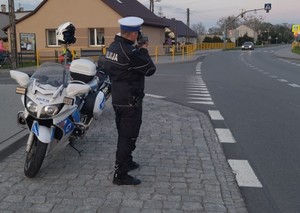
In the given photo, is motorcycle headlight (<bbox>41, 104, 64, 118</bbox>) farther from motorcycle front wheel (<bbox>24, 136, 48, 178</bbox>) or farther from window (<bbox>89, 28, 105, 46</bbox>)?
window (<bbox>89, 28, 105, 46</bbox>)

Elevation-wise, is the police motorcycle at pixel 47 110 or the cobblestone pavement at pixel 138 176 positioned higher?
the police motorcycle at pixel 47 110

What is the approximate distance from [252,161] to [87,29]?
1251 inches

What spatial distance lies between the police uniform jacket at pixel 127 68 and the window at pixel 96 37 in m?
32.1

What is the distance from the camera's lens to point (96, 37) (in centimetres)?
3656

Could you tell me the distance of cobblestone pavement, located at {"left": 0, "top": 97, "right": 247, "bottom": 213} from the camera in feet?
14.0

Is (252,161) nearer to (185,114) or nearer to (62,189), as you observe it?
(62,189)

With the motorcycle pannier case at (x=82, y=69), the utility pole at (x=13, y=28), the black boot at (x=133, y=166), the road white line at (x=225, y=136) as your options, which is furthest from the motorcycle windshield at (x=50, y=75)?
the utility pole at (x=13, y=28)

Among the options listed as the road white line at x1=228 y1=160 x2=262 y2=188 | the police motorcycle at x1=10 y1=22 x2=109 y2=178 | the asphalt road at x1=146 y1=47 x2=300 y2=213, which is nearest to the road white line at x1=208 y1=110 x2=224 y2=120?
the asphalt road at x1=146 y1=47 x2=300 y2=213

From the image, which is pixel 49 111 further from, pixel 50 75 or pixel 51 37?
pixel 51 37

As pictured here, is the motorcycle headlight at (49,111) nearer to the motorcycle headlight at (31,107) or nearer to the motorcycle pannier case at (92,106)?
the motorcycle headlight at (31,107)

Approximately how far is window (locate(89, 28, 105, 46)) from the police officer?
32052 mm

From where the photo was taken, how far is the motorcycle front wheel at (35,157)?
15.9 feet

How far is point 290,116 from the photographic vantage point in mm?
9125

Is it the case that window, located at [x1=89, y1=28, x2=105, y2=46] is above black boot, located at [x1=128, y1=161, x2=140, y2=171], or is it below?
above
